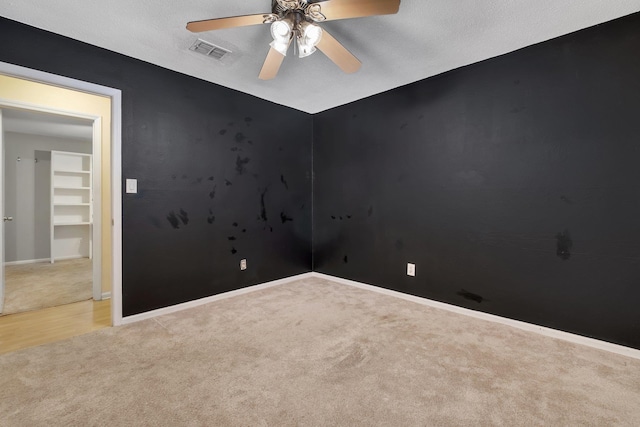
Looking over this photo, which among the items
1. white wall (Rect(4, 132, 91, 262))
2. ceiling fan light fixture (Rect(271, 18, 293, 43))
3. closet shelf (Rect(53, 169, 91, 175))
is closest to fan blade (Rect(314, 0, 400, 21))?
ceiling fan light fixture (Rect(271, 18, 293, 43))

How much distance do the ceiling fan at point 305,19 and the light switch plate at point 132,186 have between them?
4.76 feet

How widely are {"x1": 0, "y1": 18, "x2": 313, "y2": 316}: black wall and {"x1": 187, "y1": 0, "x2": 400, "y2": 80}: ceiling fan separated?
3.99 feet

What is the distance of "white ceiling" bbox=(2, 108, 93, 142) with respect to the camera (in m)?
4.20

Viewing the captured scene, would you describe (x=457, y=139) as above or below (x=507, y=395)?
above

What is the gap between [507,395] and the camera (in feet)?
5.11

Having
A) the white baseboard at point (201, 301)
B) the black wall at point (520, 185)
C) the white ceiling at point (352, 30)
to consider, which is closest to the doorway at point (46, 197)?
the white baseboard at point (201, 301)

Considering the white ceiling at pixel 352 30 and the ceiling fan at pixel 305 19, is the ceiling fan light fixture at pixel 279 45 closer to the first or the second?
the ceiling fan at pixel 305 19

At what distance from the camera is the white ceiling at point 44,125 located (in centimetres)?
420

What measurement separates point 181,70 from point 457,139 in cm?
279

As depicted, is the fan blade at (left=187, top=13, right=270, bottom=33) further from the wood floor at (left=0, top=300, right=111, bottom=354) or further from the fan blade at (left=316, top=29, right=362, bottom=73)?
the wood floor at (left=0, top=300, right=111, bottom=354)

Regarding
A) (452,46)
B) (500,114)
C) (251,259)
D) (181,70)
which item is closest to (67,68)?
(181,70)

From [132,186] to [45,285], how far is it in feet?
8.27

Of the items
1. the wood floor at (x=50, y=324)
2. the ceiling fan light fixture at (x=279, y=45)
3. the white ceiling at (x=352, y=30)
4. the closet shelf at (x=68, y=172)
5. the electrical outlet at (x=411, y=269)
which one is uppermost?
the white ceiling at (x=352, y=30)

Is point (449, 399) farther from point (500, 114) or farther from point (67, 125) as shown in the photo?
point (67, 125)
